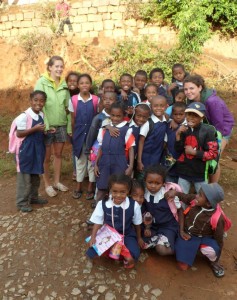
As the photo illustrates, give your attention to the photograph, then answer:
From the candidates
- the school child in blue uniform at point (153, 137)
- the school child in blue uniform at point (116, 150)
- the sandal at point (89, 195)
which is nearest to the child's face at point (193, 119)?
the school child in blue uniform at point (153, 137)

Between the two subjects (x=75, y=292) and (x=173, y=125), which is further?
(x=173, y=125)

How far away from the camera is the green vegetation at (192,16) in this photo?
Result: 27.1 ft

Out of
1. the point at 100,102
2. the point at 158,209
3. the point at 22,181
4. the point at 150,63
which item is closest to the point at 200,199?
the point at 158,209

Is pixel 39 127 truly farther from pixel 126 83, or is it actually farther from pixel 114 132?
pixel 126 83

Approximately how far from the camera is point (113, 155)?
3.59m

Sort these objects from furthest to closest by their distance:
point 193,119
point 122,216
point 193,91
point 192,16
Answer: point 192,16
point 193,91
point 193,119
point 122,216

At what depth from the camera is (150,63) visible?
27.8ft

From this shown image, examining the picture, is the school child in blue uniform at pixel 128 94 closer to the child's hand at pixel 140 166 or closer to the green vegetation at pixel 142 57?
the child's hand at pixel 140 166

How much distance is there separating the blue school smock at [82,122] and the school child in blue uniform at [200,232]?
4.93 ft

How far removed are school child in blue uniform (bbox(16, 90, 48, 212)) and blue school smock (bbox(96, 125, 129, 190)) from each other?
2.88 feet

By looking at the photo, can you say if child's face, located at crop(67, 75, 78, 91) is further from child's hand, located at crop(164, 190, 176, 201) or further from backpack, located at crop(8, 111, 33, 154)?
child's hand, located at crop(164, 190, 176, 201)

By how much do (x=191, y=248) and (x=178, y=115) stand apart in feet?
4.84

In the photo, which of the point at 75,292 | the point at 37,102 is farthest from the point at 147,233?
the point at 37,102

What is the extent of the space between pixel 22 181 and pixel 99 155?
1131 mm
